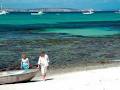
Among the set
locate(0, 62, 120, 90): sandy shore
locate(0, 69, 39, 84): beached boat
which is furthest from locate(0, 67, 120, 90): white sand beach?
locate(0, 69, 39, 84): beached boat

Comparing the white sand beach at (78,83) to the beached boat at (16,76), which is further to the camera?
the beached boat at (16,76)

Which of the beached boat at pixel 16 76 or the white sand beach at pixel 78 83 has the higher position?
the beached boat at pixel 16 76

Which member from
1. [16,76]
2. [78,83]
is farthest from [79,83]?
[16,76]

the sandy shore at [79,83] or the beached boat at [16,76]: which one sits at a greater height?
the beached boat at [16,76]

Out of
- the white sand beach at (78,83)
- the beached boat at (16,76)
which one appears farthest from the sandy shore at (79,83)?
the beached boat at (16,76)

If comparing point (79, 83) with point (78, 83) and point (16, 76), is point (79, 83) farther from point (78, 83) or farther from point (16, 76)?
point (16, 76)

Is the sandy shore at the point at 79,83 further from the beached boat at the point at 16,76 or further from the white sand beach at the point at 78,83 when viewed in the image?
the beached boat at the point at 16,76

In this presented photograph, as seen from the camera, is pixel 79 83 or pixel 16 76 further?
pixel 16 76

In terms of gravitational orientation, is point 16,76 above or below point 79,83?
above

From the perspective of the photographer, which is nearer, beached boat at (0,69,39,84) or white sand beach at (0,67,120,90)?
white sand beach at (0,67,120,90)

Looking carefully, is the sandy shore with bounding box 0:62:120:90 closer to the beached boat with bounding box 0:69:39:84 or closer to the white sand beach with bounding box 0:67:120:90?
the white sand beach with bounding box 0:67:120:90

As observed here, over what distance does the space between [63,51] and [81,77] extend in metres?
17.3

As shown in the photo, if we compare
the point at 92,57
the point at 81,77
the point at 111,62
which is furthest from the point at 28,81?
the point at 92,57

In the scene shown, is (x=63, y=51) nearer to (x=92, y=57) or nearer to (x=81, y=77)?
(x=92, y=57)
